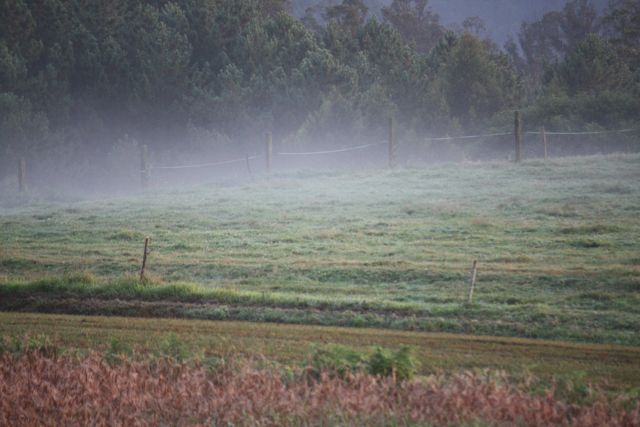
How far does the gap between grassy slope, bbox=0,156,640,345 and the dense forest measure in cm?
1523

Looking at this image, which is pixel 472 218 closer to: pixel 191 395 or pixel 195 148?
pixel 191 395

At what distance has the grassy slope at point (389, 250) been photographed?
47.6 ft

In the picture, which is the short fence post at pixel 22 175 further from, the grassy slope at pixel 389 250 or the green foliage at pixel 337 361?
the green foliage at pixel 337 361

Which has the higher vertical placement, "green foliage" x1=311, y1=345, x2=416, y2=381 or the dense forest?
the dense forest

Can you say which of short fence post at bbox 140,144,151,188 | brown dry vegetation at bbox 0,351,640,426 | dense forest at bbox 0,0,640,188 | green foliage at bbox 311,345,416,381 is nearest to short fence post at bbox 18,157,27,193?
dense forest at bbox 0,0,640,188

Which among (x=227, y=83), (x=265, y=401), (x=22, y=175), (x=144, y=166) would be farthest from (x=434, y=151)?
(x=265, y=401)

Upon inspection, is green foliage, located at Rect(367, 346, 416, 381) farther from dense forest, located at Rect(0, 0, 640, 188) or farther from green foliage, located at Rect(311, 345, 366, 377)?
dense forest, located at Rect(0, 0, 640, 188)

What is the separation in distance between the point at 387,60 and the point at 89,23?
70.1ft

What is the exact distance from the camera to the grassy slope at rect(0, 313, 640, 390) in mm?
11047

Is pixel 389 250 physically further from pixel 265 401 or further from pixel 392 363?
pixel 265 401

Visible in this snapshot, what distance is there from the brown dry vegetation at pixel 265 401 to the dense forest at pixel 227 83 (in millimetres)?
41050

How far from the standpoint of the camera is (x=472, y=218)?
25062 mm

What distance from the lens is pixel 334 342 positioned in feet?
41.6

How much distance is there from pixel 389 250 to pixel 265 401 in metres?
11.9
